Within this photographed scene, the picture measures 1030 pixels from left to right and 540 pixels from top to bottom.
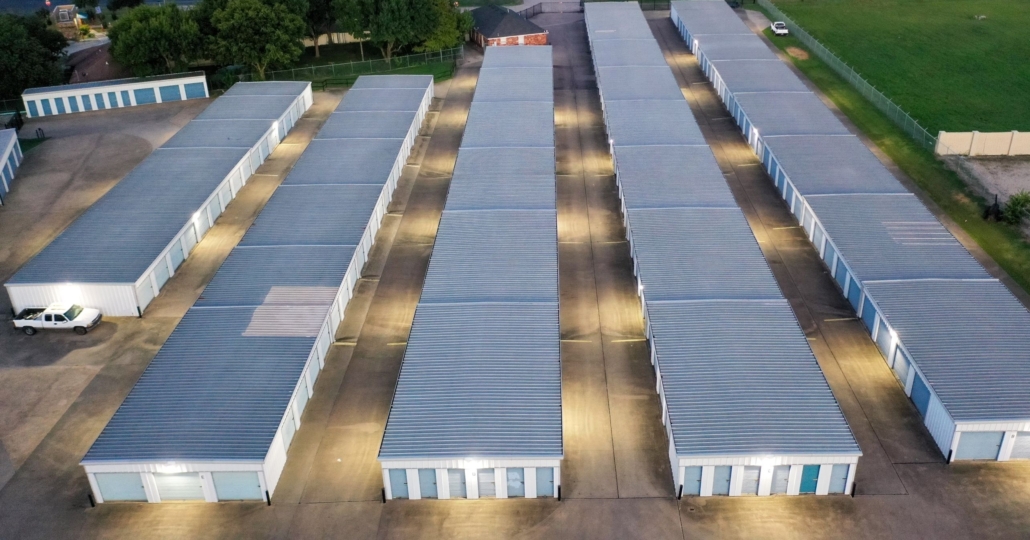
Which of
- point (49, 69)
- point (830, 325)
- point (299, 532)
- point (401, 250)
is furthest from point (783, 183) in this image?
point (49, 69)

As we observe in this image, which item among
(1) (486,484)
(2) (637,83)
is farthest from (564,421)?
(2) (637,83)

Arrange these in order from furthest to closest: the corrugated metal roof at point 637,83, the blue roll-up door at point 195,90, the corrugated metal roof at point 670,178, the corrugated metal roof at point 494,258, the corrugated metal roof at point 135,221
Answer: the blue roll-up door at point 195,90
the corrugated metal roof at point 637,83
the corrugated metal roof at point 670,178
the corrugated metal roof at point 135,221
the corrugated metal roof at point 494,258

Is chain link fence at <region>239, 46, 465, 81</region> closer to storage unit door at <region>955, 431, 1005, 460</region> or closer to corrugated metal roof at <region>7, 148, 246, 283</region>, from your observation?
corrugated metal roof at <region>7, 148, 246, 283</region>

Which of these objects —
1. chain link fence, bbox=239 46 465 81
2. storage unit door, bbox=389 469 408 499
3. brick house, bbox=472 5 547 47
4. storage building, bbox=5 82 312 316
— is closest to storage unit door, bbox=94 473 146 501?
storage unit door, bbox=389 469 408 499

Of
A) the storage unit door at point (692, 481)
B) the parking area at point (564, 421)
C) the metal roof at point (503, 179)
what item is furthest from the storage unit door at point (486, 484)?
the metal roof at point (503, 179)

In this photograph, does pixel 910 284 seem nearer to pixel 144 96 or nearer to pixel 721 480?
pixel 721 480

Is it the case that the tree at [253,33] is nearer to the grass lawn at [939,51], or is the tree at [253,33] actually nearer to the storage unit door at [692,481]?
the grass lawn at [939,51]

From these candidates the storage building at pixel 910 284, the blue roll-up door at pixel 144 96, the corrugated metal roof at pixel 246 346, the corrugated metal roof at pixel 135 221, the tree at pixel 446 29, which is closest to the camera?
the corrugated metal roof at pixel 246 346
